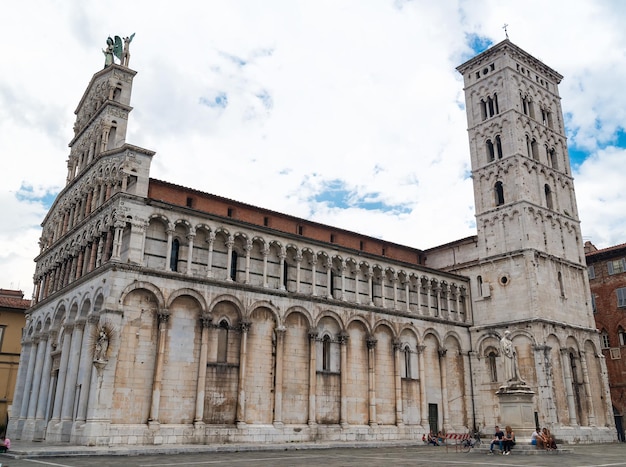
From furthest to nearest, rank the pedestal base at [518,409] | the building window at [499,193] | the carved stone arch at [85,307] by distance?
the building window at [499,193] → the carved stone arch at [85,307] → the pedestal base at [518,409]

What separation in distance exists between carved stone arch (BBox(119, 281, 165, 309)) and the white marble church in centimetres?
10

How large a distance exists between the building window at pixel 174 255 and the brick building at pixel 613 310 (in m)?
34.6

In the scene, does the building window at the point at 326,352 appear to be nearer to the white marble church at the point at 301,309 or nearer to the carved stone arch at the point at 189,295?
the white marble church at the point at 301,309

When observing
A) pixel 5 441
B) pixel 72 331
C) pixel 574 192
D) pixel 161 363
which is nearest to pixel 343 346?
pixel 161 363

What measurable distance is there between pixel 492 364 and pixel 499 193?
42.6ft

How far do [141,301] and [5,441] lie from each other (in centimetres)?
794

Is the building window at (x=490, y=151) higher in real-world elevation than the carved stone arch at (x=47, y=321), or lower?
higher

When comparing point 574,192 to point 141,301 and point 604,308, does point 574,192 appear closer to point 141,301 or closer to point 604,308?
point 604,308

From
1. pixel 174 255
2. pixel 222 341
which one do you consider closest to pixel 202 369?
pixel 222 341

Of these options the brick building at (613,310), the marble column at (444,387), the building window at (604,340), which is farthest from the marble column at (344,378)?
the building window at (604,340)

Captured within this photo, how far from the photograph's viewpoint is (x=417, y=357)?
119 feet

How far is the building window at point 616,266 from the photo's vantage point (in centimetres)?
4385

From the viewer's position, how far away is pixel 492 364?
38.6m

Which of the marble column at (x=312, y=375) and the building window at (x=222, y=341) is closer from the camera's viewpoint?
the building window at (x=222, y=341)
